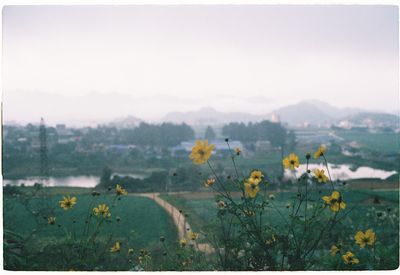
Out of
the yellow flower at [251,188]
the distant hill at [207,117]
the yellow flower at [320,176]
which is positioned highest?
the distant hill at [207,117]

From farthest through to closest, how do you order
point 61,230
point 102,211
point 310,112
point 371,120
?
1. point 310,112
2. point 371,120
3. point 61,230
4. point 102,211

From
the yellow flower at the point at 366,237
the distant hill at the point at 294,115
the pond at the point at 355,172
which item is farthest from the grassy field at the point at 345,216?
the distant hill at the point at 294,115

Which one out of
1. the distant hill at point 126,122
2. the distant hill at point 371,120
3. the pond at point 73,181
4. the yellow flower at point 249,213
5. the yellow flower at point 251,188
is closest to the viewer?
the yellow flower at point 249,213

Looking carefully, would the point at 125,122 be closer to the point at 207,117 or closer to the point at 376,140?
the point at 207,117

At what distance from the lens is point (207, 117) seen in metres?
4.70

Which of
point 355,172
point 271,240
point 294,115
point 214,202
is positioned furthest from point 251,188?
point 355,172

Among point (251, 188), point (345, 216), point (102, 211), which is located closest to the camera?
point (251, 188)

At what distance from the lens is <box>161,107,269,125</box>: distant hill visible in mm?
4477

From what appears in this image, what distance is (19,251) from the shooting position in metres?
2.76

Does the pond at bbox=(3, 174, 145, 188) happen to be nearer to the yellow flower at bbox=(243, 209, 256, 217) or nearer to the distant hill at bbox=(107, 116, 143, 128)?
the distant hill at bbox=(107, 116, 143, 128)

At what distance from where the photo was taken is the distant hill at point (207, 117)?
4.48 m

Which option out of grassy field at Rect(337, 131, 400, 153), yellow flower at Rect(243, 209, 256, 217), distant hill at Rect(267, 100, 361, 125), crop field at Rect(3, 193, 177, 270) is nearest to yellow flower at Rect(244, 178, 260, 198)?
yellow flower at Rect(243, 209, 256, 217)

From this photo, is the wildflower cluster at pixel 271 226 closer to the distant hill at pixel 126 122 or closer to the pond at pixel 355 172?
the pond at pixel 355 172

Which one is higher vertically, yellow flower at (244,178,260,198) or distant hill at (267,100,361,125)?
distant hill at (267,100,361,125)
